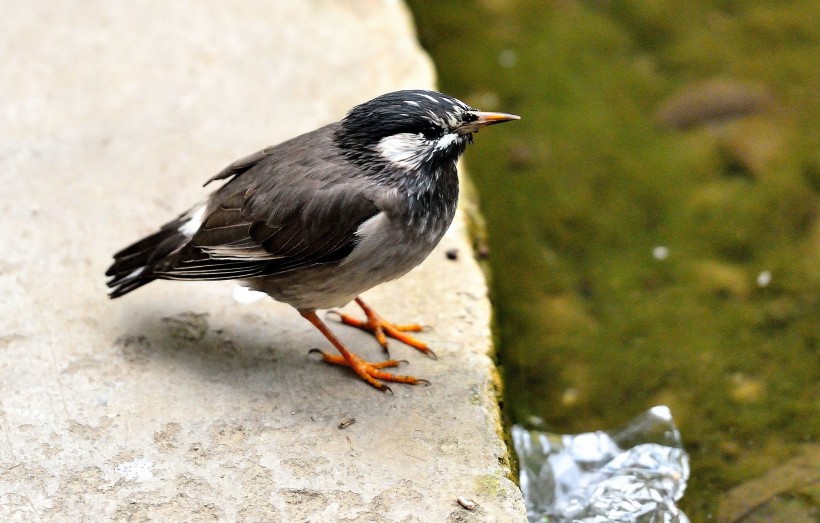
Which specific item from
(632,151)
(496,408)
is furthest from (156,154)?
(632,151)

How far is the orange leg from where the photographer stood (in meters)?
4.33

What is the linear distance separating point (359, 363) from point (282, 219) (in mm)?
784

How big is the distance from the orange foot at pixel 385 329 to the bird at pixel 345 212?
162 mm

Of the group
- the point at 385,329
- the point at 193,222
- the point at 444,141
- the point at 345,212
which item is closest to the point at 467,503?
the point at 385,329

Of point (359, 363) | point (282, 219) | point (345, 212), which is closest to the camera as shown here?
point (345, 212)

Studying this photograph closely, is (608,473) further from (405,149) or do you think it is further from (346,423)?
(405,149)

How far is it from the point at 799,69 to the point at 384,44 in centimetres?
324

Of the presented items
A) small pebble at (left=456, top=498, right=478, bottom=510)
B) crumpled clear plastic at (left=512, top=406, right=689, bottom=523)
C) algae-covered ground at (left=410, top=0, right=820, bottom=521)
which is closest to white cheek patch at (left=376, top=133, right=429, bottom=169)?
algae-covered ground at (left=410, top=0, right=820, bottom=521)

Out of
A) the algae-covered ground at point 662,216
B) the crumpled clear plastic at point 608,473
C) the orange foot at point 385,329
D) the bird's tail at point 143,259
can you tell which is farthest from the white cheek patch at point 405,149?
the crumpled clear plastic at point 608,473

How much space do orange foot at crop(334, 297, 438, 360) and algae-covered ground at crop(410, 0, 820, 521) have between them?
55 cm

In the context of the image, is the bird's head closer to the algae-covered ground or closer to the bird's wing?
the bird's wing

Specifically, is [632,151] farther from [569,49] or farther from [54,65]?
[54,65]

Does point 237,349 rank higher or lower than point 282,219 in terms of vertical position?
lower

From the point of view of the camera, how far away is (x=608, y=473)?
15.2 ft
